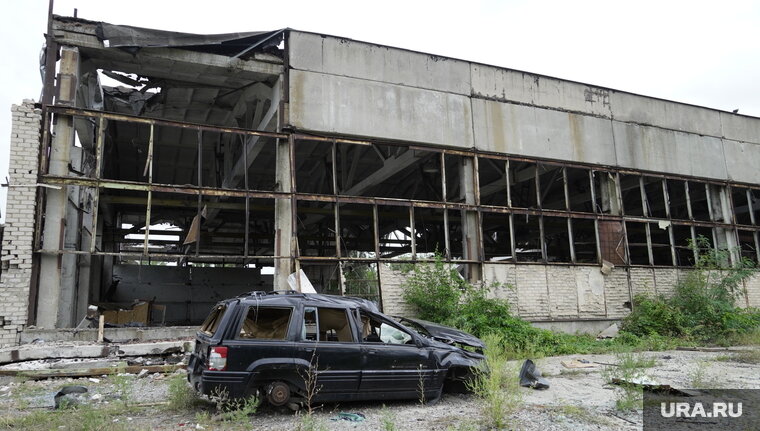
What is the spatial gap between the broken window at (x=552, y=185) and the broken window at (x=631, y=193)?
2051 millimetres

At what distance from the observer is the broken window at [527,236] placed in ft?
68.0

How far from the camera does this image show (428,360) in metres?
6.78

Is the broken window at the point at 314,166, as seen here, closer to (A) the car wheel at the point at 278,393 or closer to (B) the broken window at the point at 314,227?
(B) the broken window at the point at 314,227

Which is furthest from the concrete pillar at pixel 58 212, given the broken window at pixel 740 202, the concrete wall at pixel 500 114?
the broken window at pixel 740 202

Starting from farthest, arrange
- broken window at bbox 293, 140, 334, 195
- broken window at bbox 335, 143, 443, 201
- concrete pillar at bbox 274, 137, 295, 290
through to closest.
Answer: broken window at bbox 293, 140, 334, 195 → broken window at bbox 335, 143, 443, 201 → concrete pillar at bbox 274, 137, 295, 290

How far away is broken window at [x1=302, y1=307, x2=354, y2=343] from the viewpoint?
6434 millimetres

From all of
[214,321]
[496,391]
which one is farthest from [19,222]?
[496,391]

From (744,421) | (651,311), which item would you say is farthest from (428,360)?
(651,311)

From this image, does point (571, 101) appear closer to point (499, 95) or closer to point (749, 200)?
point (499, 95)

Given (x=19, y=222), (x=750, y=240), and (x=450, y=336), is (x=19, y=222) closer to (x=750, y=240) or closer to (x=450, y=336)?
(x=450, y=336)

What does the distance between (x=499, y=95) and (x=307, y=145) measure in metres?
5.97

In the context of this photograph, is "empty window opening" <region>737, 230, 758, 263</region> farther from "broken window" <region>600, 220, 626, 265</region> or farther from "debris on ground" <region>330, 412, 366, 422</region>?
"debris on ground" <region>330, 412, 366, 422</region>

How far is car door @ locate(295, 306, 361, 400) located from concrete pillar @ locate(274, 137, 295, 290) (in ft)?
18.0

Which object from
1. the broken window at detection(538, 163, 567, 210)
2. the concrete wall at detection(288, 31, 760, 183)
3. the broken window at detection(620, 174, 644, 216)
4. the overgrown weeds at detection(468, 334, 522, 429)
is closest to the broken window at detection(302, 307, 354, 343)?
the overgrown weeds at detection(468, 334, 522, 429)
